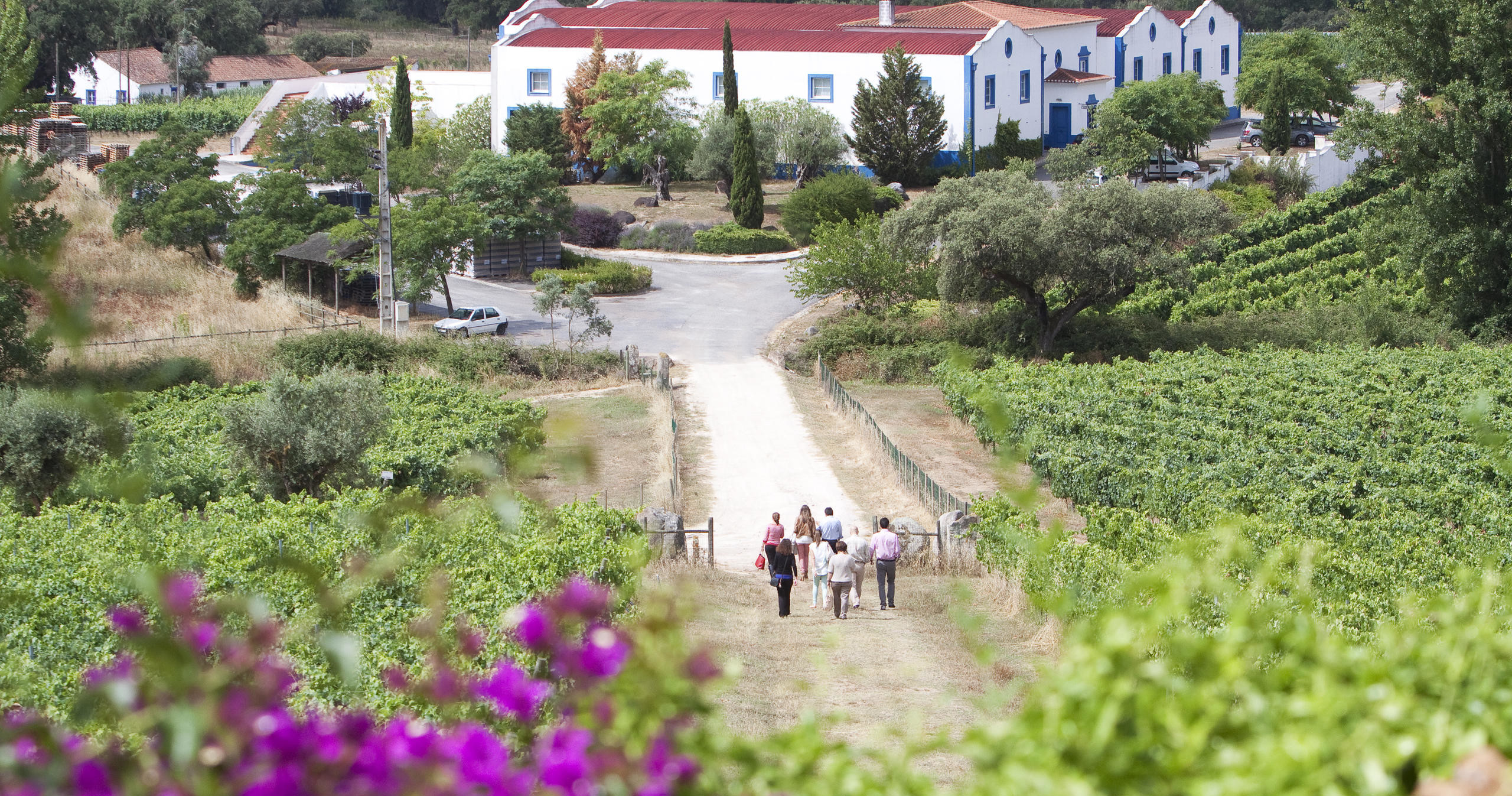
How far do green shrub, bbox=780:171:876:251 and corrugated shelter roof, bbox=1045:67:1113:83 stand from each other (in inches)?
717

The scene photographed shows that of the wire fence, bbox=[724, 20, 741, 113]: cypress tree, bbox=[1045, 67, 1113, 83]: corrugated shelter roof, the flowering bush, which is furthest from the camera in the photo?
bbox=[1045, 67, 1113, 83]: corrugated shelter roof

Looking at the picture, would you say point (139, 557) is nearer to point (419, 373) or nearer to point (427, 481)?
point (427, 481)

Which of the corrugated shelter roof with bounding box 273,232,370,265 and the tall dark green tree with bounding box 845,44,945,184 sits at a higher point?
the tall dark green tree with bounding box 845,44,945,184

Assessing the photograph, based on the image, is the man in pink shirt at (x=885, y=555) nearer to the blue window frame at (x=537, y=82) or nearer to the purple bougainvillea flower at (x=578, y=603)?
the purple bougainvillea flower at (x=578, y=603)

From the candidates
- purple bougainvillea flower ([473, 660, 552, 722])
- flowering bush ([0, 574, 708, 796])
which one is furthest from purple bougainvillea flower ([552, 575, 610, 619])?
purple bougainvillea flower ([473, 660, 552, 722])

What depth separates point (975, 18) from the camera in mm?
57906

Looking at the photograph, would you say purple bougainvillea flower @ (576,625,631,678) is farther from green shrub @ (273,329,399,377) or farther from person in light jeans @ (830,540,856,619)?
green shrub @ (273,329,399,377)

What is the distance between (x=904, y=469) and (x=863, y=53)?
36988 mm

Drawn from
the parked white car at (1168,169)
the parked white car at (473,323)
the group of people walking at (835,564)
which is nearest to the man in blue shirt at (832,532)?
the group of people walking at (835,564)

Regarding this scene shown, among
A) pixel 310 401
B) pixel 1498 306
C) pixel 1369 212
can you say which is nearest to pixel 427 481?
pixel 310 401

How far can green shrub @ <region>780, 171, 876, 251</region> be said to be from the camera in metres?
44.4

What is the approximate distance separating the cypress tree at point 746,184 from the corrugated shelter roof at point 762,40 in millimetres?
9796

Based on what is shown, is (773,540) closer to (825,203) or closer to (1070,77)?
(825,203)

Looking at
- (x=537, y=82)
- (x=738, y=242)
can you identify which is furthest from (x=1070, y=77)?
(x=537, y=82)
